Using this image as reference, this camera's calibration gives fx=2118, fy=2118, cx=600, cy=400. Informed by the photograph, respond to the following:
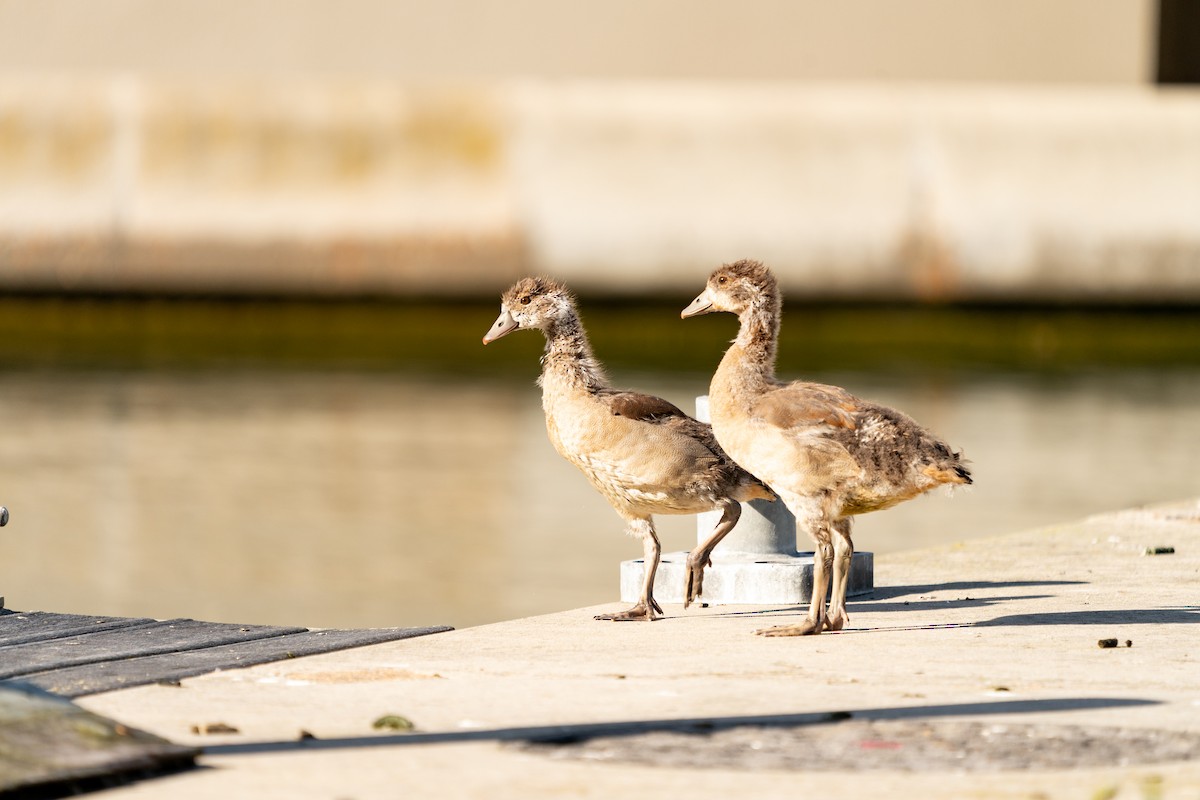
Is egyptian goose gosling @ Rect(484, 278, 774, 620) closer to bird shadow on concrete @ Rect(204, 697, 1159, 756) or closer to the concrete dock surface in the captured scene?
the concrete dock surface

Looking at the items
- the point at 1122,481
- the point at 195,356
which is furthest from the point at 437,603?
the point at 195,356

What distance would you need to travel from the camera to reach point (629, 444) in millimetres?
8125

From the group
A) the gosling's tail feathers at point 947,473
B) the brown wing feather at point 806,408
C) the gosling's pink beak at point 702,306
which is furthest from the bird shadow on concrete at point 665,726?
the gosling's pink beak at point 702,306

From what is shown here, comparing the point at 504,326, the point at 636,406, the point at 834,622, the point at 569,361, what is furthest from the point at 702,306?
the point at 834,622

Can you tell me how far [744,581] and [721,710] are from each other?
2.86m

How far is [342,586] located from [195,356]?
14.6 meters

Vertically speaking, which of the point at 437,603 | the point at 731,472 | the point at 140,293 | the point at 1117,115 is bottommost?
the point at 437,603

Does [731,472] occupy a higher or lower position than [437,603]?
higher

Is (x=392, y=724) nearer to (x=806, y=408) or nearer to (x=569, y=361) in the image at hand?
(x=806, y=408)

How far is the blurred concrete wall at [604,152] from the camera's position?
2473cm

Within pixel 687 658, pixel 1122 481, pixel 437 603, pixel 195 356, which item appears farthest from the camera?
pixel 195 356

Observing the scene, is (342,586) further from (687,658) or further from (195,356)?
(195,356)

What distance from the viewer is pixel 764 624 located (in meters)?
8.07

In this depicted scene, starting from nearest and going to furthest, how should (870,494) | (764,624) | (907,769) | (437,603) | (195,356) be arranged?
(907,769) < (870,494) < (764,624) < (437,603) < (195,356)
